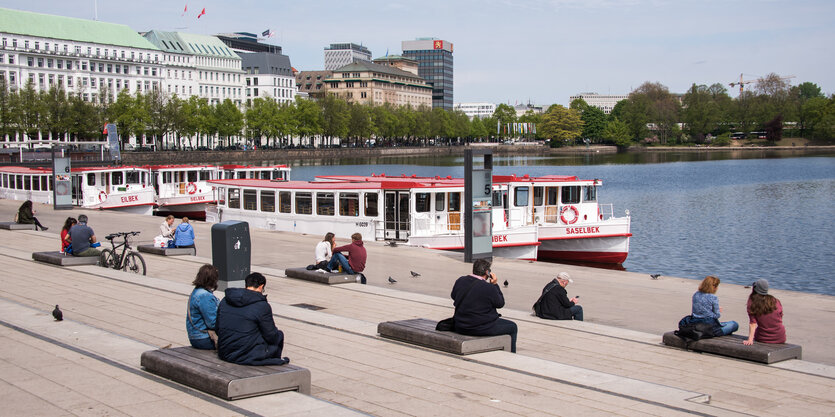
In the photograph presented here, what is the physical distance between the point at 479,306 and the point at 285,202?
26.9m

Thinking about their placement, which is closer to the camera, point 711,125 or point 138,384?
point 138,384

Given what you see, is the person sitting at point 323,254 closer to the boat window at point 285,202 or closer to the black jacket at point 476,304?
the black jacket at point 476,304

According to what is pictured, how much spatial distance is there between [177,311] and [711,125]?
194 metres

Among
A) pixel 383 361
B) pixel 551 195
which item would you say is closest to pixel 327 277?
pixel 383 361

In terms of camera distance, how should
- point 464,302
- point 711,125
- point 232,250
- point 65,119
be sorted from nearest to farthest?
point 464,302, point 232,250, point 65,119, point 711,125

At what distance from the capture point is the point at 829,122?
173m

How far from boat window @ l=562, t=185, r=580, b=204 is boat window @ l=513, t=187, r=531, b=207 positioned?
2029 millimetres

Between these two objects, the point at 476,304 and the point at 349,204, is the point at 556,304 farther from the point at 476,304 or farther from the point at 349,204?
the point at 349,204

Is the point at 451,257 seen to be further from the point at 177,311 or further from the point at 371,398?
the point at 371,398

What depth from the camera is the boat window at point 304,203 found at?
35.3 meters

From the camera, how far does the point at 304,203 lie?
1403 inches

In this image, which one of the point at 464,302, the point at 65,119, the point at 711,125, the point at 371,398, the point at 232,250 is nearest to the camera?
the point at 371,398

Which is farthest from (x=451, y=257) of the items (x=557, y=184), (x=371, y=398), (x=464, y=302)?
(x=371, y=398)

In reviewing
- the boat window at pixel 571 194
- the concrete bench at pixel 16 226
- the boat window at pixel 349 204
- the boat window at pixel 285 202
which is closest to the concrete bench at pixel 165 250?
the concrete bench at pixel 16 226
